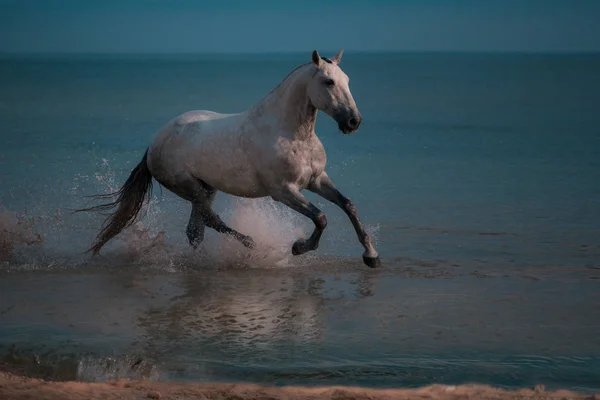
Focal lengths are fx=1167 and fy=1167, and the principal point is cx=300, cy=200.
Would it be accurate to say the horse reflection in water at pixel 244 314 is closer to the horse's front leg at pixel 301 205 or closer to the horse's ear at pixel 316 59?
the horse's front leg at pixel 301 205

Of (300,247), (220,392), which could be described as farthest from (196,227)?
(220,392)

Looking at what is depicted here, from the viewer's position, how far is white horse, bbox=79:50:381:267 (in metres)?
7.98

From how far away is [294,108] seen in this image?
27.0 feet

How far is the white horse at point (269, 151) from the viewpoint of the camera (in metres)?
7.98

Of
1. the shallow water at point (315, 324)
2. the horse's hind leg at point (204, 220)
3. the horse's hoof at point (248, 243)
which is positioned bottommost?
the shallow water at point (315, 324)

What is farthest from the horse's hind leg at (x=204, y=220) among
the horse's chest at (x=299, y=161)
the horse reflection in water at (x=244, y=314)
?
the horse's chest at (x=299, y=161)

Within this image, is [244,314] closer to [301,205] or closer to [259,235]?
[301,205]

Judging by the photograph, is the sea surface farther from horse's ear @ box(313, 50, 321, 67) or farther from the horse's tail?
horse's ear @ box(313, 50, 321, 67)

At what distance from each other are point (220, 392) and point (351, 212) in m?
3.14

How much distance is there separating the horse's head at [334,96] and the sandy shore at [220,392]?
262 cm

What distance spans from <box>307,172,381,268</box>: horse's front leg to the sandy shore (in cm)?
272

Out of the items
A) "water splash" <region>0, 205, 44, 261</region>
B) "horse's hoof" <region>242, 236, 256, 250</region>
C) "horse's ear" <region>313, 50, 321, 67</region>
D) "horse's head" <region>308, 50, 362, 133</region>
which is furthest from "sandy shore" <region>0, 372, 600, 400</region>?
"water splash" <region>0, 205, 44, 261</region>

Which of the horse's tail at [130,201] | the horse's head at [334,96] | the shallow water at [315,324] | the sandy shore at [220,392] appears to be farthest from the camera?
the horse's tail at [130,201]

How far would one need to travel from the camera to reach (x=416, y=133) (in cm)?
2523
